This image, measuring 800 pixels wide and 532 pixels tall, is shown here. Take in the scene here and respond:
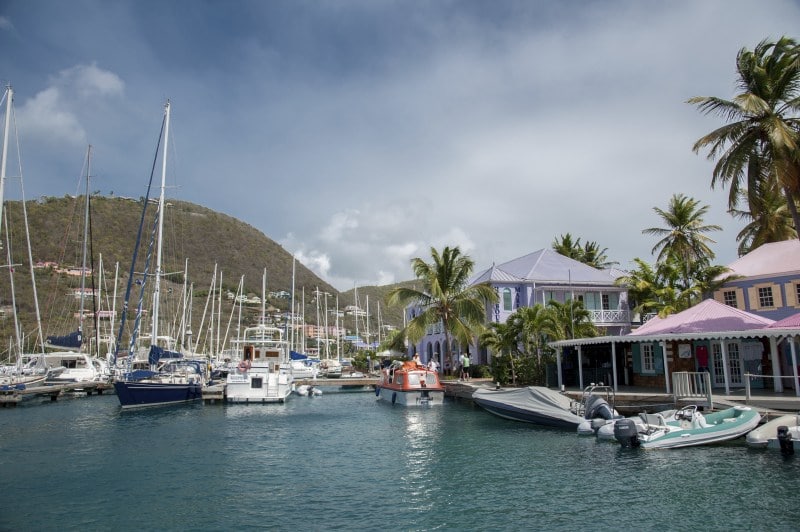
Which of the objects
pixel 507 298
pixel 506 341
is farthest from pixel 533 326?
pixel 507 298

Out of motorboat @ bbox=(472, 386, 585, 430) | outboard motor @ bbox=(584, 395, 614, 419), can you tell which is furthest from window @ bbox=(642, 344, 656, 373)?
outboard motor @ bbox=(584, 395, 614, 419)

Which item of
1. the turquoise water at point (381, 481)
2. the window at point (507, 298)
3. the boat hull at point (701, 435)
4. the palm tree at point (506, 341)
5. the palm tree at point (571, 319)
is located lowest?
the turquoise water at point (381, 481)

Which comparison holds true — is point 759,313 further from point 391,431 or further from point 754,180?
point 391,431

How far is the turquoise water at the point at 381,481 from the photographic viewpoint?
11.5 m

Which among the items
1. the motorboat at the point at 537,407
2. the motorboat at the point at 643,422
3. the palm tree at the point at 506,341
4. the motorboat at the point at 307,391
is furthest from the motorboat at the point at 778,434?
the motorboat at the point at 307,391

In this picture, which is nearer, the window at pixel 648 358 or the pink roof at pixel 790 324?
the pink roof at pixel 790 324

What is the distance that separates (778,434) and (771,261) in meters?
18.6

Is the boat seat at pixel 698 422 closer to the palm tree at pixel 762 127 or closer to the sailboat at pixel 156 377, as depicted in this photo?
the palm tree at pixel 762 127

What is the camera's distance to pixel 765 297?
3028cm

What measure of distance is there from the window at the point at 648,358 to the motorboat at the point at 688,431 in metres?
11.8

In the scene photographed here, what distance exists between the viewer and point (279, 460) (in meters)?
17.6

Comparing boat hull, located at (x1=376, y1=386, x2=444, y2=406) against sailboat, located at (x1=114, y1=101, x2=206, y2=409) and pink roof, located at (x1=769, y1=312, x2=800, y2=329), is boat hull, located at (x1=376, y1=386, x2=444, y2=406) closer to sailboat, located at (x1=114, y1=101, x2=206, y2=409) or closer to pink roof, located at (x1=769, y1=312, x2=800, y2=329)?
sailboat, located at (x1=114, y1=101, x2=206, y2=409)

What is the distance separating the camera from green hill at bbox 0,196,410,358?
216ft

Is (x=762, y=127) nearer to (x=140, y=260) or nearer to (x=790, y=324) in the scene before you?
(x=790, y=324)
